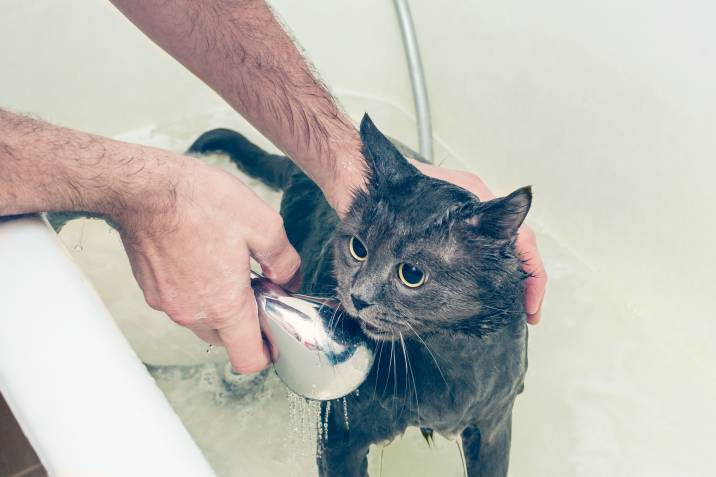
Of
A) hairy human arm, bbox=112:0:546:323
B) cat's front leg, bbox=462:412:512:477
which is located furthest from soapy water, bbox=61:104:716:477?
hairy human arm, bbox=112:0:546:323

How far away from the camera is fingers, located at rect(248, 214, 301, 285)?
112 centimetres

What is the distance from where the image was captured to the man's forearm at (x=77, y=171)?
1.03 meters

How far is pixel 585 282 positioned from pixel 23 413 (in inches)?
58.1

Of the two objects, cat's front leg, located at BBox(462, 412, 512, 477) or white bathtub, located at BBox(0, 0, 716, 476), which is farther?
white bathtub, located at BBox(0, 0, 716, 476)

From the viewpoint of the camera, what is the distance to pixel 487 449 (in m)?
1.36

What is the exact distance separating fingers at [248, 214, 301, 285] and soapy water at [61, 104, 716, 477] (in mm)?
404

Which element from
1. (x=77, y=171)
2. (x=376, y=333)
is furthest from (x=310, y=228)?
(x=77, y=171)

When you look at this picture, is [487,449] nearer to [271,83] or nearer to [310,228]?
[310,228]

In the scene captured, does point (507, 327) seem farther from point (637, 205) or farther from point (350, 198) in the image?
point (637, 205)

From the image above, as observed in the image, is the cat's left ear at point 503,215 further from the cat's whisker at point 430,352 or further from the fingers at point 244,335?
the fingers at point 244,335

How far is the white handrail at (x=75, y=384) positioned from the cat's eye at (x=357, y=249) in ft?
1.23

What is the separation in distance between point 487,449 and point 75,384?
0.76 metres

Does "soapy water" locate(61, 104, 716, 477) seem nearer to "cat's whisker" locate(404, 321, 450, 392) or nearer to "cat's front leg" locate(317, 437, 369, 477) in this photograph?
"cat's front leg" locate(317, 437, 369, 477)

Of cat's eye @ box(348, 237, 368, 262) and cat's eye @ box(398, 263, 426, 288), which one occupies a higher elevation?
cat's eye @ box(398, 263, 426, 288)
